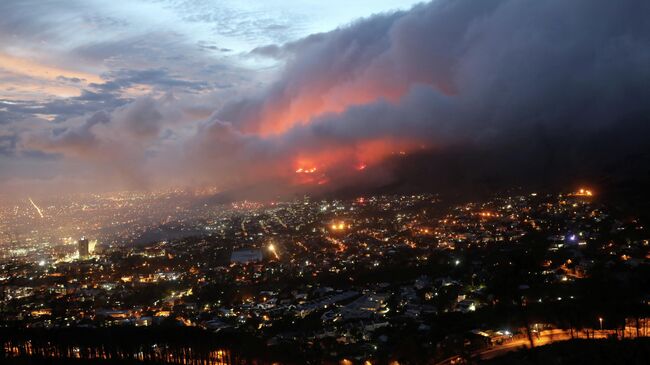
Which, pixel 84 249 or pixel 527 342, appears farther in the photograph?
pixel 84 249

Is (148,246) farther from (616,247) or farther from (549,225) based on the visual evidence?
(616,247)

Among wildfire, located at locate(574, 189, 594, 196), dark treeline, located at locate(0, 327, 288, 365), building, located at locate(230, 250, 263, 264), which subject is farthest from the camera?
building, located at locate(230, 250, 263, 264)

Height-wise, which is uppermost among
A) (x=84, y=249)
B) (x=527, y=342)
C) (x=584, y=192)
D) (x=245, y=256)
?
(x=84, y=249)

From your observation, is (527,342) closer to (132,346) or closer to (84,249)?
(132,346)

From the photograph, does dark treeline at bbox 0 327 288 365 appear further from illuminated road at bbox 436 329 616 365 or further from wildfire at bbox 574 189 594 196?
wildfire at bbox 574 189 594 196

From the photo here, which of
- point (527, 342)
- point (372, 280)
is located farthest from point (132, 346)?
point (527, 342)

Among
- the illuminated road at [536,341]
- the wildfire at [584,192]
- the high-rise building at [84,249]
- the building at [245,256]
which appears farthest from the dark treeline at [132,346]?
the wildfire at [584,192]

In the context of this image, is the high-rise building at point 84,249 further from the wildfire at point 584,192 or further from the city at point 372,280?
the wildfire at point 584,192

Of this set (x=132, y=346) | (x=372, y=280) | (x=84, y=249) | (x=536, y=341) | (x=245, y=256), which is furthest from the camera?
(x=84, y=249)

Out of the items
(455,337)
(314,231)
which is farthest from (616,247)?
(314,231)

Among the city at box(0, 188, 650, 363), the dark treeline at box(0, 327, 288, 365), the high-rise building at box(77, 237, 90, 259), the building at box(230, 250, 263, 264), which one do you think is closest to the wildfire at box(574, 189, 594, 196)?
the city at box(0, 188, 650, 363)
